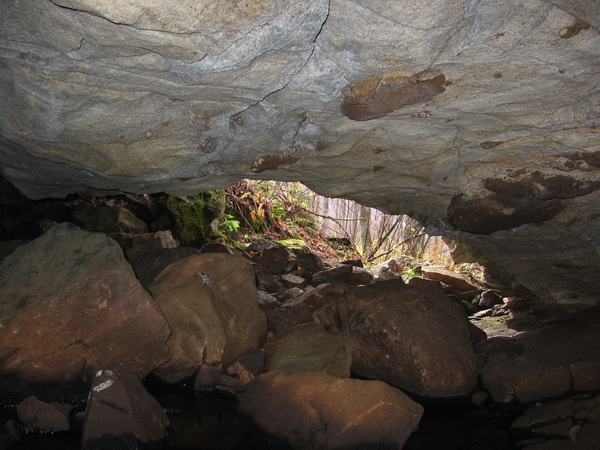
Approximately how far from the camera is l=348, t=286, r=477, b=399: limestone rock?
13.2 feet

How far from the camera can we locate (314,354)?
4145mm

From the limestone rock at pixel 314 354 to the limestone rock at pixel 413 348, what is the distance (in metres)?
0.18

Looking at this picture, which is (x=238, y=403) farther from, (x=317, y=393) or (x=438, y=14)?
(x=438, y=14)

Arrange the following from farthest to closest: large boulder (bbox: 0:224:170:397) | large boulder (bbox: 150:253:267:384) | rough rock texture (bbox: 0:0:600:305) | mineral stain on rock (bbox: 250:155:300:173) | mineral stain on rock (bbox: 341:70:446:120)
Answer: mineral stain on rock (bbox: 250:155:300:173) → large boulder (bbox: 150:253:267:384) → large boulder (bbox: 0:224:170:397) → mineral stain on rock (bbox: 341:70:446:120) → rough rock texture (bbox: 0:0:600:305)

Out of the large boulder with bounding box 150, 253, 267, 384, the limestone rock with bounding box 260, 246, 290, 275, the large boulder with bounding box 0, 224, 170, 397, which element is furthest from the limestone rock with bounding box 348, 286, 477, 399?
the limestone rock with bounding box 260, 246, 290, 275

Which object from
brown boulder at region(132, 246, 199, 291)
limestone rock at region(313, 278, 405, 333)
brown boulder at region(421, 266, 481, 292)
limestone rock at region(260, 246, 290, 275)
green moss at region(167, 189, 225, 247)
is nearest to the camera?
limestone rock at region(313, 278, 405, 333)

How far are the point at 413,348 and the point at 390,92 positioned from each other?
2.19 meters

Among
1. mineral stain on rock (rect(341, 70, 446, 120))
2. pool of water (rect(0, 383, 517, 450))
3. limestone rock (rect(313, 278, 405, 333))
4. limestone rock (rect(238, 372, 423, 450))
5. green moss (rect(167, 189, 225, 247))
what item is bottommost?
pool of water (rect(0, 383, 517, 450))

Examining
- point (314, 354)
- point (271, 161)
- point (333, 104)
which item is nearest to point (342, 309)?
point (314, 354)

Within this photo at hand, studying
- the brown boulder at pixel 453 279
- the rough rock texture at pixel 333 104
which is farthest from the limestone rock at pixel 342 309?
the brown boulder at pixel 453 279

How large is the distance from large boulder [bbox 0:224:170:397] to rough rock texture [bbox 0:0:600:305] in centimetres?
111

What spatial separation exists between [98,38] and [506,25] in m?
2.12

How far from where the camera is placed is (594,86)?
295cm

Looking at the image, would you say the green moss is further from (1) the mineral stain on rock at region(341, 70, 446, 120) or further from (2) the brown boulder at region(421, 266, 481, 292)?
(1) the mineral stain on rock at region(341, 70, 446, 120)
